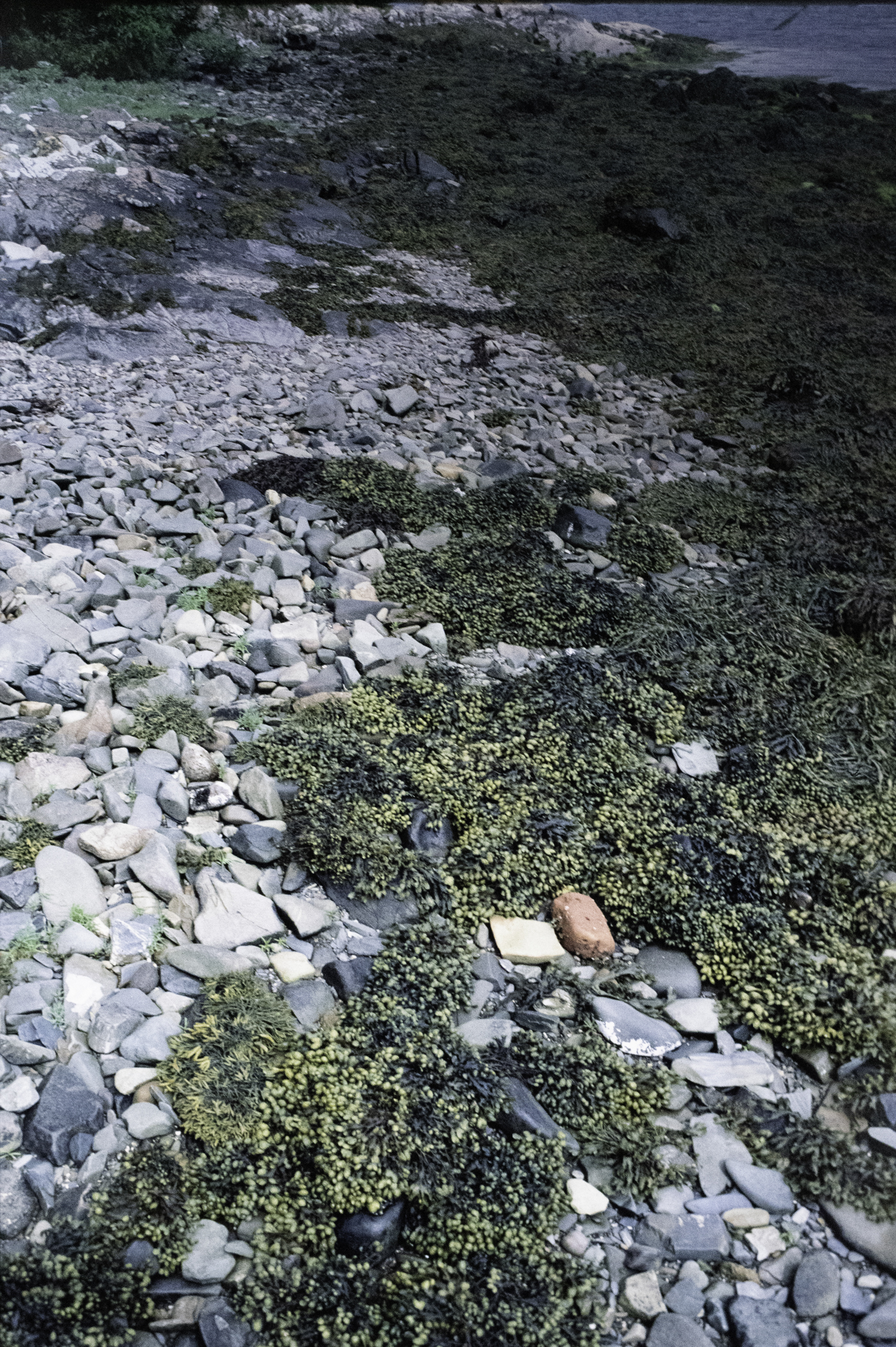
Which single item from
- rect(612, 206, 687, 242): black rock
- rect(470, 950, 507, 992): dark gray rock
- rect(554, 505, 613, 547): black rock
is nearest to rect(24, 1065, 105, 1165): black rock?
rect(470, 950, 507, 992): dark gray rock

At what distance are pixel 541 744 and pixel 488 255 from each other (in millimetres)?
10812

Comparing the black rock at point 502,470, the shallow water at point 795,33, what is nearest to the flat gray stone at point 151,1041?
the black rock at point 502,470

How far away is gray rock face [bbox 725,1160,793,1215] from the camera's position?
3.52m

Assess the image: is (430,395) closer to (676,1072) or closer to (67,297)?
(67,297)

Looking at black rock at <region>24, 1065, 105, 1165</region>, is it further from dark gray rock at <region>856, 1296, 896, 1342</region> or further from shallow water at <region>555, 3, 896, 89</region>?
shallow water at <region>555, 3, 896, 89</region>

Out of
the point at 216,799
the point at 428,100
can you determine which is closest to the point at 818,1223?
the point at 216,799

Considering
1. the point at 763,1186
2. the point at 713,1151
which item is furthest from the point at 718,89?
the point at 763,1186

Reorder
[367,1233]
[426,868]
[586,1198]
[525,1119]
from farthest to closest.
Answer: [426,868] < [525,1119] < [586,1198] < [367,1233]

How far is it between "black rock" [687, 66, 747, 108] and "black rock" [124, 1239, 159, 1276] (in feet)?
76.5

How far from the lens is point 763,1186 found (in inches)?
141

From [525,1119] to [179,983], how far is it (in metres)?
1.56

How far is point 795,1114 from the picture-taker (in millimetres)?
3834

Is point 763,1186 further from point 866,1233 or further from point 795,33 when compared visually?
point 795,33

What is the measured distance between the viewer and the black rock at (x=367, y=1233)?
3.24 metres
